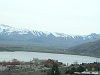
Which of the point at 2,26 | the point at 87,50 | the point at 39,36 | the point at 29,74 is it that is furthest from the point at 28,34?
the point at 29,74

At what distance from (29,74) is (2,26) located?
493 feet

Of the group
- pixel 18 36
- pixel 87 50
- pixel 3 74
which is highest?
pixel 18 36

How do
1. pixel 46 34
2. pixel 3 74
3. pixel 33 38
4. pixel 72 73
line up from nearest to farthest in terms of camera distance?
pixel 72 73 < pixel 3 74 < pixel 33 38 < pixel 46 34

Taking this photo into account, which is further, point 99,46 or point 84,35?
point 84,35

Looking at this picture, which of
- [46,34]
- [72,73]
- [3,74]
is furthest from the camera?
[46,34]

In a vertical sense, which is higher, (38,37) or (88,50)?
(38,37)

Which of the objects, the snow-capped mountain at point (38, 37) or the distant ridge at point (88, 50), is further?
the snow-capped mountain at point (38, 37)

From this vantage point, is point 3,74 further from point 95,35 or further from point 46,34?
point 95,35

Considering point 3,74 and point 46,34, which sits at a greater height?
point 46,34

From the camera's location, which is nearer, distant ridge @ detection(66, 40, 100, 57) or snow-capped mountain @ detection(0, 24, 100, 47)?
distant ridge @ detection(66, 40, 100, 57)

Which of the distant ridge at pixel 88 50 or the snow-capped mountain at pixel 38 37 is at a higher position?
the snow-capped mountain at pixel 38 37

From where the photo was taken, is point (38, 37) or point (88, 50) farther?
point (38, 37)

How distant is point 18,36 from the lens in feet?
495

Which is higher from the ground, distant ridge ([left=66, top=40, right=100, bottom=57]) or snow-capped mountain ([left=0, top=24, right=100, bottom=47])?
snow-capped mountain ([left=0, top=24, right=100, bottom=47])
